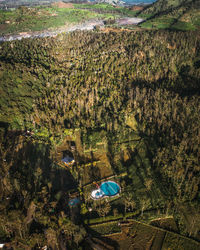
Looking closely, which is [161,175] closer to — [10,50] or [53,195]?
[53,195]

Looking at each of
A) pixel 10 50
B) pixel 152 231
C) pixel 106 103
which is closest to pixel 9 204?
pixel 152 231

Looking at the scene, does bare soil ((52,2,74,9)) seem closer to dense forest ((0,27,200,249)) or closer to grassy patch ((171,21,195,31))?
dense forest ((0,27,200,249))

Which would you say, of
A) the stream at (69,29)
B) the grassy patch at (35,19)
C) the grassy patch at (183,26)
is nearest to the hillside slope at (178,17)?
the grassy patch at (183,26)

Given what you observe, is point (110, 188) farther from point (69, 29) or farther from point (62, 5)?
point (62, 5)

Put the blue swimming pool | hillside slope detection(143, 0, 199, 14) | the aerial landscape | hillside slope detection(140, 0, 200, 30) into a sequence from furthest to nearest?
hillside slope detection(143, 0, 199, 14), hillside slope detection(140, 0, 200, 30), the blue swimming pool, the aerial landscape

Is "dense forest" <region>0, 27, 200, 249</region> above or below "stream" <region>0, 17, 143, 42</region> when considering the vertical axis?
below

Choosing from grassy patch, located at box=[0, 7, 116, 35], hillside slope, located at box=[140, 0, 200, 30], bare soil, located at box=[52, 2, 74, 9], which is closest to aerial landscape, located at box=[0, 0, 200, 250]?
grassy patch, located at box=[0, 7, 116, 35]
